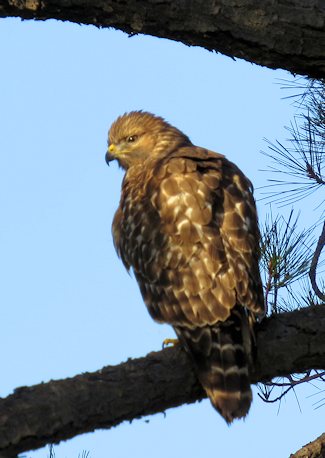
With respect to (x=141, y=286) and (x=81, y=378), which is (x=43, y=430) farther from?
(x=141, y=286)

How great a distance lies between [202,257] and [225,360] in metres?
0.55

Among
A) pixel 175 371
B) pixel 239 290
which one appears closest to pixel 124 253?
pixel 239 290

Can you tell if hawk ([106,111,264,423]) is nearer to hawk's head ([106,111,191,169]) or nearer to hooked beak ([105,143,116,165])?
hawk's head ([106,111,191,169])

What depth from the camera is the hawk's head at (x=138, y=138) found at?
22.9 ft

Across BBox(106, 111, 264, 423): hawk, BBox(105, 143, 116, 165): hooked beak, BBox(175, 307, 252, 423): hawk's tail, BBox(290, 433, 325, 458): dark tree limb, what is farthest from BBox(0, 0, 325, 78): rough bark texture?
BBox(105, 143, 116, 165): hooked beak

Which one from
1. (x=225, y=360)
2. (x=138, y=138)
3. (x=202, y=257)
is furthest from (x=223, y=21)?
(x=138, y=138)

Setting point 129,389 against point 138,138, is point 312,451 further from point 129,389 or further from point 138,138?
point 138,138

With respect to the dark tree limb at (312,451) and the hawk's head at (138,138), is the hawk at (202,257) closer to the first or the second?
the dark tree limb at (312,451)

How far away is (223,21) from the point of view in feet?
15.9

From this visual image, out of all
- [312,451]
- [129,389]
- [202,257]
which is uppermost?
[202,257]

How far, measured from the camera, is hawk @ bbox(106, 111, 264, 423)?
4.66m

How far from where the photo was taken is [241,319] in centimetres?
483

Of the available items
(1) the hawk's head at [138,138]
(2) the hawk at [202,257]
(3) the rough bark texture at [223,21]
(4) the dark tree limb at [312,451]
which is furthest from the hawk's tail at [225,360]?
(1) the hawk's head at [138,138]

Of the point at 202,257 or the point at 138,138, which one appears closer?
the point at 202,257
